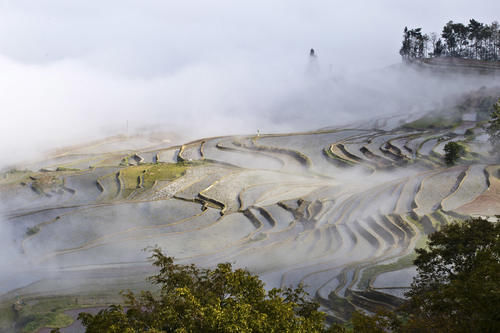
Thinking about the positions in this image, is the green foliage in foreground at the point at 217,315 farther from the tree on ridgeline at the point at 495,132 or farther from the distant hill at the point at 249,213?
the tree on ridgeline at the point at 495,132

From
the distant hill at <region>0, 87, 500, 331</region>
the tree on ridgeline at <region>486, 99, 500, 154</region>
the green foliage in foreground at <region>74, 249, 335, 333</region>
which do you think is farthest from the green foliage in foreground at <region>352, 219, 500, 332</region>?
the tree on ridgeline at <region>486, 99, 500, 154</region>

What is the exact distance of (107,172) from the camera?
46.5 m

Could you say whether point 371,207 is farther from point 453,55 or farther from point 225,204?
point 453,55

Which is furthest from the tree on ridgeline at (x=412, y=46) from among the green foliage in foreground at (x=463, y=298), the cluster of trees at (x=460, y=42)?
the green foliage in foreground at (x=463, y=298)

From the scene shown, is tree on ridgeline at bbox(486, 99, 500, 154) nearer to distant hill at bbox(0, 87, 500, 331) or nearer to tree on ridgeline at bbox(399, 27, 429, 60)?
distant hill at bbox(0, 87, 500, 331)

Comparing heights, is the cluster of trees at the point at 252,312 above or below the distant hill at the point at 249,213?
above

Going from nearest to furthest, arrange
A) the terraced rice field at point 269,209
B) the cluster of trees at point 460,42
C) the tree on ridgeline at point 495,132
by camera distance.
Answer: the terraced rice field at point 269,209 → the tree on ridgeline at point 495,132 → the cluster of trees at point 460,42

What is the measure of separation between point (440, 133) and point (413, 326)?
160ft

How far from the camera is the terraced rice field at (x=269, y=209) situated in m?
25.1

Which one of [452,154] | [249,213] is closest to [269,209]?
[249,213]

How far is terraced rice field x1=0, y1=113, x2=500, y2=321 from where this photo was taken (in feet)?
82.5

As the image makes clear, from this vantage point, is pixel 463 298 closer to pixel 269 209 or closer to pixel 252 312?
pixel 252 312

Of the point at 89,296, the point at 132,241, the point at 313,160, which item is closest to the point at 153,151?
the point at 313,160

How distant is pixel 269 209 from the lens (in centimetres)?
3466
